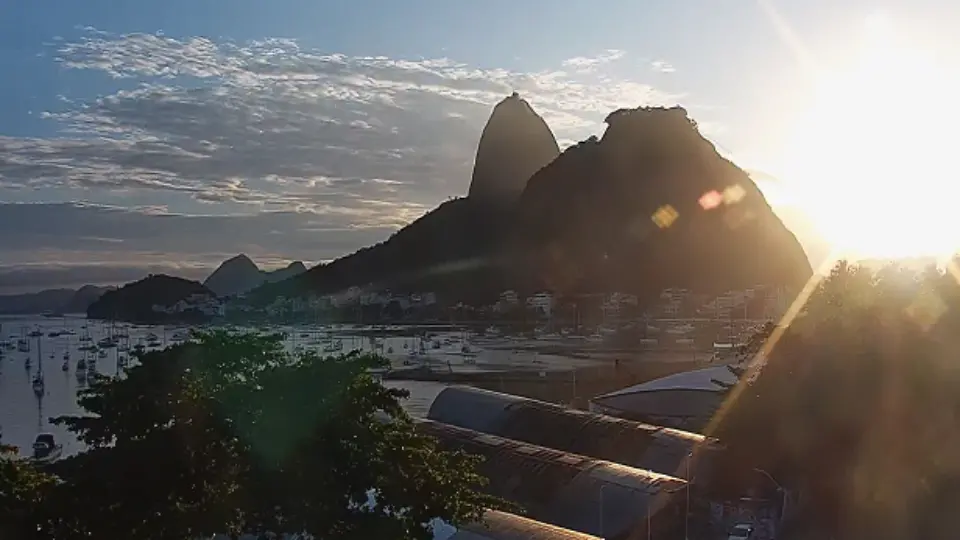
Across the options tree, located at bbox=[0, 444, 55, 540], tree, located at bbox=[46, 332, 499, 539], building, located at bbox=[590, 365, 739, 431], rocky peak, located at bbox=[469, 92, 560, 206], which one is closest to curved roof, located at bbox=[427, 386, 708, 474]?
building, located at bbox=[590, 365, 739, 431]

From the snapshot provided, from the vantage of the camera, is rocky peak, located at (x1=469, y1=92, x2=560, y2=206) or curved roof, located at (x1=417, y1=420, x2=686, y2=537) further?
rocky peak, located at (x1=469, y1=92, x2=560, y2=206)

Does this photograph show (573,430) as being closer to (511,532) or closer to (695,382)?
(695,382)

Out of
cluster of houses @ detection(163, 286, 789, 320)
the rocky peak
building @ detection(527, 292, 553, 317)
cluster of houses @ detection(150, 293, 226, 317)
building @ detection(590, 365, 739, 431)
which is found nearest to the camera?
building @ detection(590, 365, 739, 431)

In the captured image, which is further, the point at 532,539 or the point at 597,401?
the point at 597,401

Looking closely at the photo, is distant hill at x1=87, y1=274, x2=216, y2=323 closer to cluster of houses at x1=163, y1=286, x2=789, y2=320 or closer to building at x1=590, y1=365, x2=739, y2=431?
cluster of houses at x1=163, y1=286, x2=789, y2=320

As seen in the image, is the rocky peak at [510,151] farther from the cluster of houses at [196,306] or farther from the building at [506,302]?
the cluster of houses at [196,306]

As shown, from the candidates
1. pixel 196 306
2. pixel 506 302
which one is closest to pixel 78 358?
pixel 196 306

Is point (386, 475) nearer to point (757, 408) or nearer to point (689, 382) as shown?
point (757, 408)

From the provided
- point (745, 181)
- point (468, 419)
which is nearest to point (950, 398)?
point (468, 419)
